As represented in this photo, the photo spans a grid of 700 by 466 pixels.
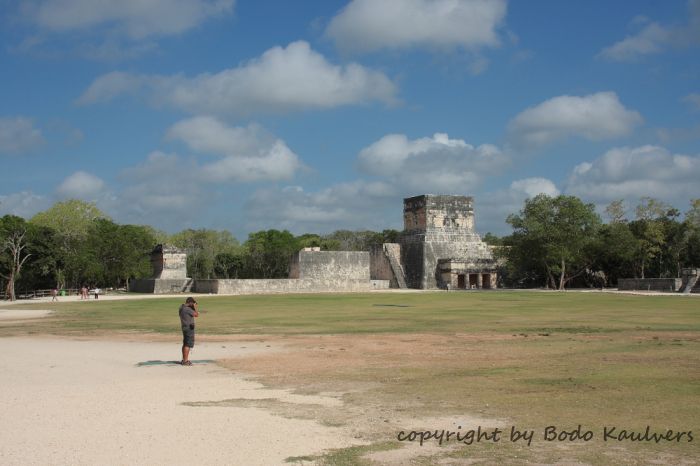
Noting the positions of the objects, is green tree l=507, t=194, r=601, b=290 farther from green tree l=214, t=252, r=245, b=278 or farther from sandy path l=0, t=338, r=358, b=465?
sandy path l=0, t=338, r=358, b=465

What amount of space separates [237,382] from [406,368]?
99.9 inches

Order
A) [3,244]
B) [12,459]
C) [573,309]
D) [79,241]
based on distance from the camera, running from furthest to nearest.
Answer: [79,241], [3,244], [573,309], [12,459]

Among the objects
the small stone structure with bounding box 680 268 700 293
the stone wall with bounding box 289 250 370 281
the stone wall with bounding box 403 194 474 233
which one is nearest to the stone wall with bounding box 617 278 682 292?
the small stone structure with bounding box 680 268 700 293

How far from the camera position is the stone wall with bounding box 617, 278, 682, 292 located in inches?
1529

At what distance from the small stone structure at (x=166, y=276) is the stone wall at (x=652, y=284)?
28.2 m

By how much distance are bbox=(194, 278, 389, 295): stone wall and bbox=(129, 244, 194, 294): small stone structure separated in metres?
1.19

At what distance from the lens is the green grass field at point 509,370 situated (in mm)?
5852

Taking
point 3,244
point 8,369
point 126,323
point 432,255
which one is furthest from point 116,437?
point 432,255

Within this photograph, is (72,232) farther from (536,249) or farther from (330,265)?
(536,249)

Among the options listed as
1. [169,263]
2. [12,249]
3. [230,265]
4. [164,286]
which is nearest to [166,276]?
[169,263]

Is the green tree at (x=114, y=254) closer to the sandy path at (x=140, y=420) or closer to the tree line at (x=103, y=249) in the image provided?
the tree line at (x=103, y=249)

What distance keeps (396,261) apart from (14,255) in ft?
86.0

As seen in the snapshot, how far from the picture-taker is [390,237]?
79.4 meters

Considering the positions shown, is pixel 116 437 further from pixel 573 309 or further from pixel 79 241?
pixel 79 241
